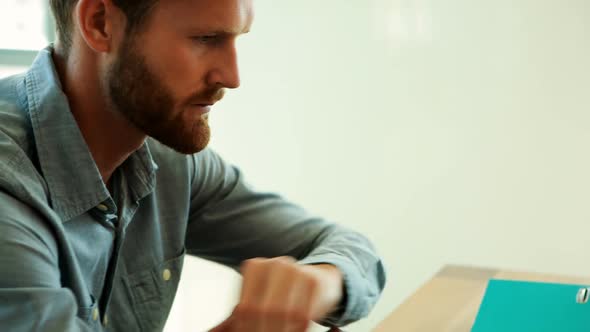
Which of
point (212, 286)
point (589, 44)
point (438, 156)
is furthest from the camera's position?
point (212, 286)

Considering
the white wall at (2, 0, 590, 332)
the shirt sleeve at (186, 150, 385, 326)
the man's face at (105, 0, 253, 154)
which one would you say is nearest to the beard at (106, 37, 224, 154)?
the man's face at (105, 0, 253, 154)

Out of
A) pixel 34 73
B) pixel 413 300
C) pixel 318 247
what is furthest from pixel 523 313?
pixel 34 73

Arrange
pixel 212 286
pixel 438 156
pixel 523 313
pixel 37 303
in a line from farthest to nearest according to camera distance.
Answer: pixel 212 286 < pixel 438 156 < pixel 523 313 < pixel 37 303

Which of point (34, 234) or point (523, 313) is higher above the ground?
point (34, 234)

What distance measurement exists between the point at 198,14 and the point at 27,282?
1.33ft

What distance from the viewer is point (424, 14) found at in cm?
241

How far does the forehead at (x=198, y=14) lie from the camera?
3.47 ft

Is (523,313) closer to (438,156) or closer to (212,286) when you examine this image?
(438,156)

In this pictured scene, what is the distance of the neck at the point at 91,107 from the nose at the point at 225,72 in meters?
0.13

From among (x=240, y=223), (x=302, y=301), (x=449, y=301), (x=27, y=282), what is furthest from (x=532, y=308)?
(x=27, y=282)

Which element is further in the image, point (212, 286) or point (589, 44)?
point (212, 286)

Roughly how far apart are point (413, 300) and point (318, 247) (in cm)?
15

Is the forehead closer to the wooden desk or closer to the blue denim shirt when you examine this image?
the blue denim shirt

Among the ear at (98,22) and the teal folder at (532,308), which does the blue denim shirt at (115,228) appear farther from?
the teal folder at (532,308)
